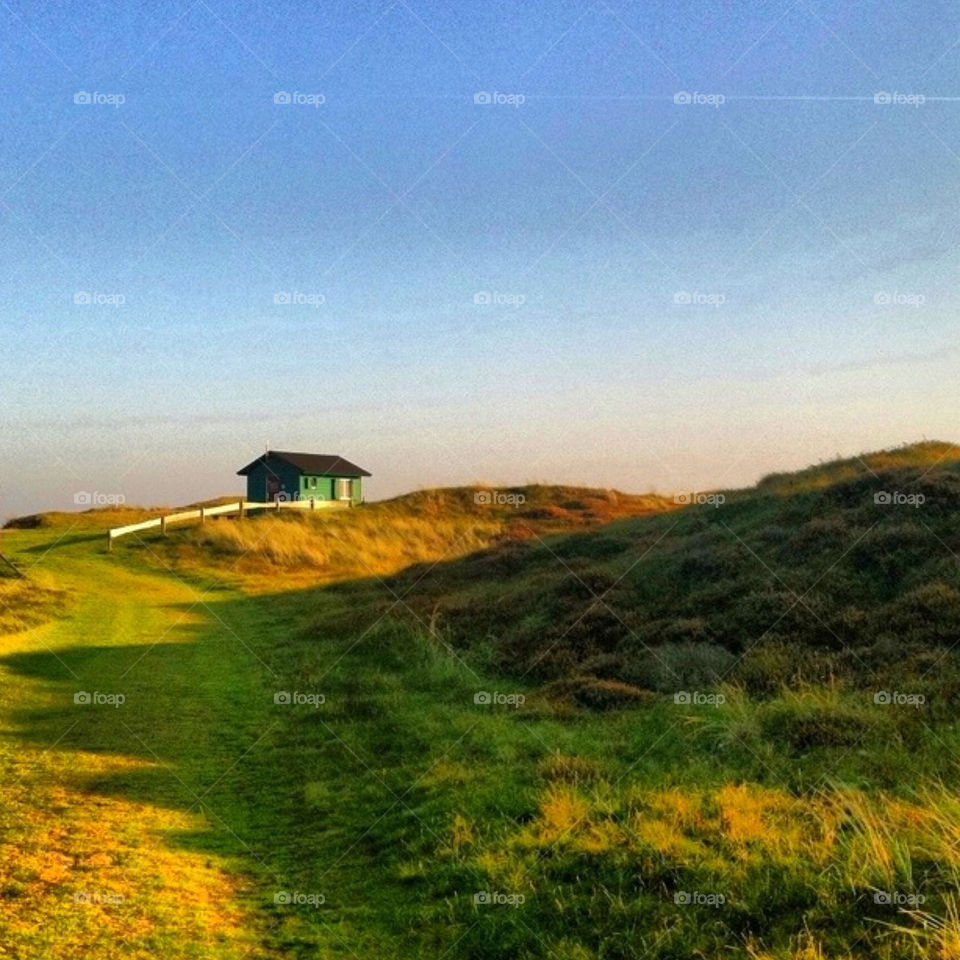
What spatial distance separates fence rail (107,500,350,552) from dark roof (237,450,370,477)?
9.35 ft

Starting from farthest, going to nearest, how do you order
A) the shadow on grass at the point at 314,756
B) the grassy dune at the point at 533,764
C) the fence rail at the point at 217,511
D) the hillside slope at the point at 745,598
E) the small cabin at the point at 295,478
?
1. the small cabin at the point at 295,478
2. the fence rail at the point at 217,511
3. the hillside slope at the point at 745,598
4. the shadow on grass at the point at 314,756
5. the grassy dune at the point at 533,764

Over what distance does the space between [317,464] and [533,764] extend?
50634 millimetres

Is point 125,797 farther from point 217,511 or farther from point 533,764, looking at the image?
point 217,511

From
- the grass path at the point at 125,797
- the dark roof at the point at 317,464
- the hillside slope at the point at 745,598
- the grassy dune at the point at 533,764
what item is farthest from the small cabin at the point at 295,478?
the grass path at the point at 125,797

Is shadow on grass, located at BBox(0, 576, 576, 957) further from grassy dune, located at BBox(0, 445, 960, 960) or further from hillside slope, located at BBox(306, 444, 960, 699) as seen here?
hillside slope, located at BBox(306, 444, 960, 699)

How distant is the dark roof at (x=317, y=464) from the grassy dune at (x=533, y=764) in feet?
105

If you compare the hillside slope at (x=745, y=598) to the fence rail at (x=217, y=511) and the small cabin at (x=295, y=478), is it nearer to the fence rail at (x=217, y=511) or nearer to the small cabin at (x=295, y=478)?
the fence rail at (x=217, y=511)

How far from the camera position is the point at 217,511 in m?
48.3

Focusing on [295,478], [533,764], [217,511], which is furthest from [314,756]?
[295,478]

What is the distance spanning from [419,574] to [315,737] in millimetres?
17908

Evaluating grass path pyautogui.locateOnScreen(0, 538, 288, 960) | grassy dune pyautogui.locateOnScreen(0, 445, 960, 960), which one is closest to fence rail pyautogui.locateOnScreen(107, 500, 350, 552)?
grassy dune pyautogui.locateOnScreen(0, 445, 960, 960)

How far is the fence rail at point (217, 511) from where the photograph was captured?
41.7 m

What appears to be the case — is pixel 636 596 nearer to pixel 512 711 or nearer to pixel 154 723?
pixel 512 711

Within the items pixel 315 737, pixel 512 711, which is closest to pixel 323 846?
pixel 315 737
